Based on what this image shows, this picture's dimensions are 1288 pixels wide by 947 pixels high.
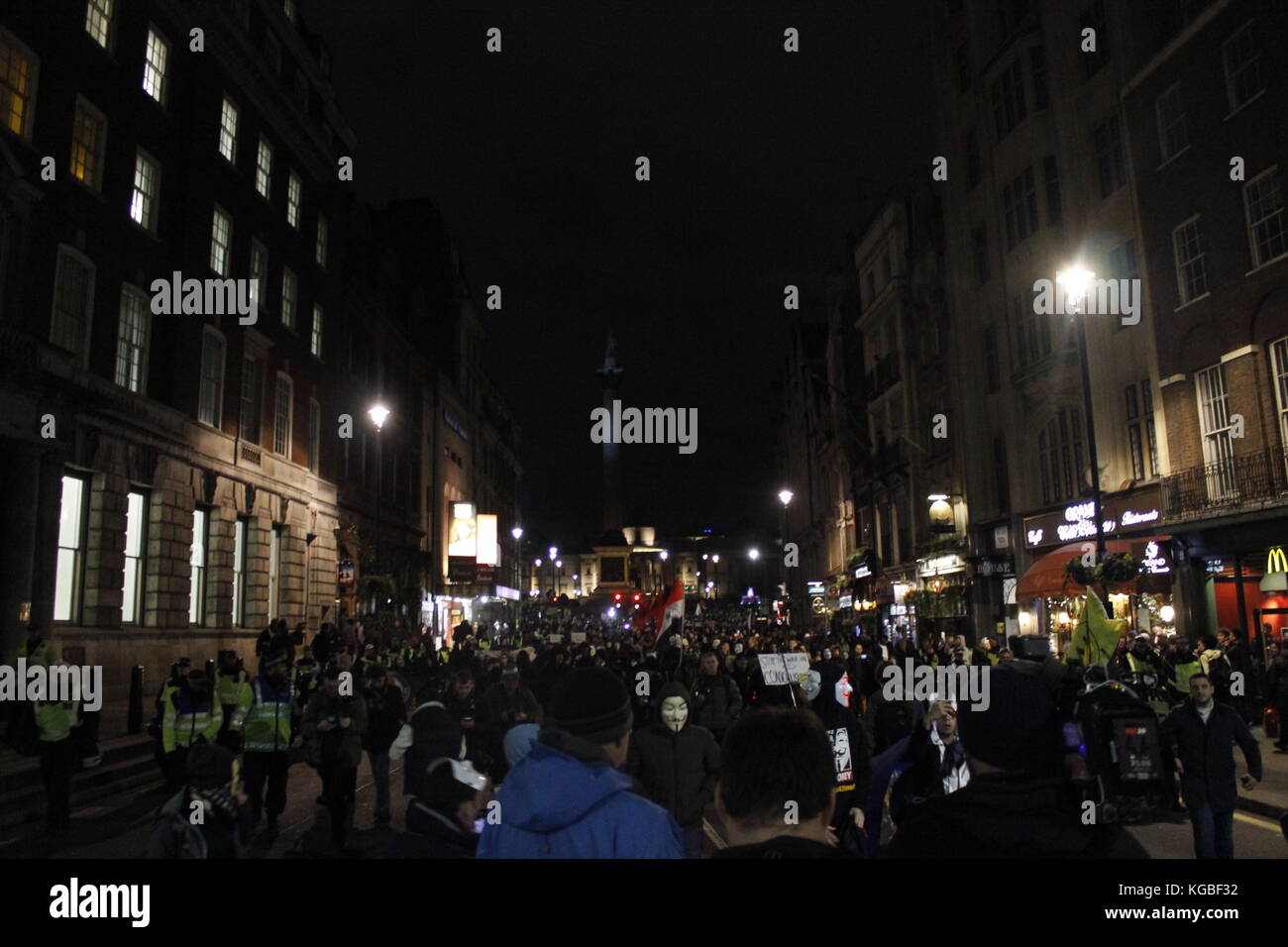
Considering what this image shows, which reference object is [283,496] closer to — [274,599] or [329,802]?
[274,599]

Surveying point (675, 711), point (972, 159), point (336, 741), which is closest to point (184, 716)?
point (336, 741)

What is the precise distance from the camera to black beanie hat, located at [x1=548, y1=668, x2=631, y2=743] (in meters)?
3.97

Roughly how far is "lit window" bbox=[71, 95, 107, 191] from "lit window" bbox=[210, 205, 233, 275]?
4.92 m

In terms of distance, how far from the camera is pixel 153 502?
22609 mm

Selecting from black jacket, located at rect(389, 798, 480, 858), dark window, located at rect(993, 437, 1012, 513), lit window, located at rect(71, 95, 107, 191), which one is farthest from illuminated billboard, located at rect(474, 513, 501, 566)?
black jacket, located at rect(389, 798, 480, 858)

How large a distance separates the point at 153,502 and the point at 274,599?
29.1 feet

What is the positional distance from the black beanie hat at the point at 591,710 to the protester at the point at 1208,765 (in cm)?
605

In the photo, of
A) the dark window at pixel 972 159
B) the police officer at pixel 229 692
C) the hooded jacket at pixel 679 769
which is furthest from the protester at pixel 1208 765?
the dark window at pixel 972 159

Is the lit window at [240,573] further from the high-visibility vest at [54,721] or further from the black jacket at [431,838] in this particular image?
the black jacket at [431,838]

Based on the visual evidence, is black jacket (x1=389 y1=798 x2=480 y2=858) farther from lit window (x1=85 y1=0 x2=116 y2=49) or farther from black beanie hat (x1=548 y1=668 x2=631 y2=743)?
lit window (x1=85 y1=0 x2=116 y2=49)

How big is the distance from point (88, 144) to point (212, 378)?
23.8 ft

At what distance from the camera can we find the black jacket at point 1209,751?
789 cm

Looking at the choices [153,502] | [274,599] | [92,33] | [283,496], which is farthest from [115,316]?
[274,599]

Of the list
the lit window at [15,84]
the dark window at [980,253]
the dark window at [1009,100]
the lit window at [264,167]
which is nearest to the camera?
the lit window at [15,84]
